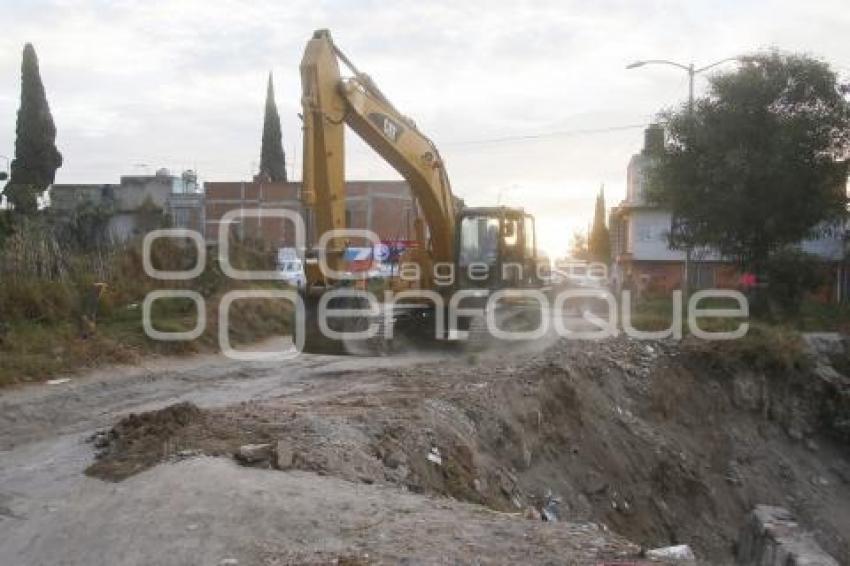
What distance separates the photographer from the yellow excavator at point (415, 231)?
12.5 m

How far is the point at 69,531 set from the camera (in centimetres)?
640

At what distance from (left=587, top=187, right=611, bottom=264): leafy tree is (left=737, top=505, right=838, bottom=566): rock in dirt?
58.6 metres

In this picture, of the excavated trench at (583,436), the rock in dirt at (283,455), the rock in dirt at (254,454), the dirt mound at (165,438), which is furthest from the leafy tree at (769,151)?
the rock in dirt at (254,454)

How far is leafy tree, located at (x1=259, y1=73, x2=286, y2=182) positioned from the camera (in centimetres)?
5969

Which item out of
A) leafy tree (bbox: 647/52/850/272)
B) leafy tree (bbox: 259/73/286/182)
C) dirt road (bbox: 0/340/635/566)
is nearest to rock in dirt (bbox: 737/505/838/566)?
dirt road (bbox: 0/340/635/566)

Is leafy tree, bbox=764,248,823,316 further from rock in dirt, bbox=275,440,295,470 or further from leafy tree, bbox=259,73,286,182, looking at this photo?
leafy tree, bbox=259,73,286,182

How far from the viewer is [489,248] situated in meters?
16.2

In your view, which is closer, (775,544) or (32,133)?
(775,544)

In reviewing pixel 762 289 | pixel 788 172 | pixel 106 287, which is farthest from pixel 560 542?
pixel 762 289

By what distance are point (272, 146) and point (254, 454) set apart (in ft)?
177

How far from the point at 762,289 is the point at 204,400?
15712mm

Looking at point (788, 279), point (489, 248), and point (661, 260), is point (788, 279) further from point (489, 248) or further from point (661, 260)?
point (661, 260)

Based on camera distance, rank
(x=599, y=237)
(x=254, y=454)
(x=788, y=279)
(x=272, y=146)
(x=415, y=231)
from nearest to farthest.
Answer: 1. (x=254, y=454)
2. (x=415, y=231)
3. (x=788, y=279)
4. (x=272, y=146)
5. (x=599, y=237)

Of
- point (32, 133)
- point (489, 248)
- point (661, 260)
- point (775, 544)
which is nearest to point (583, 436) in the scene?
point (775, 544)
